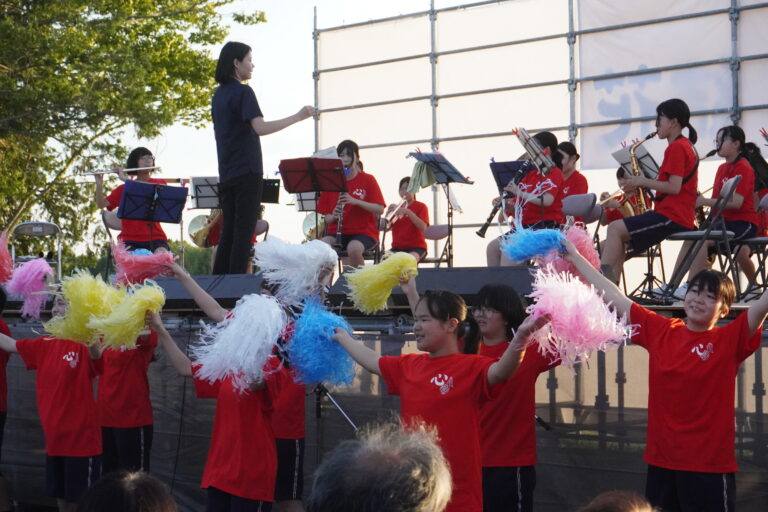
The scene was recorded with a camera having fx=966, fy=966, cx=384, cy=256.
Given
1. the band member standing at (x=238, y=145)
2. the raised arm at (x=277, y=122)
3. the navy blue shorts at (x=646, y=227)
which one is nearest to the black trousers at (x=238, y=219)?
the band member standing at (x=238, y=145)

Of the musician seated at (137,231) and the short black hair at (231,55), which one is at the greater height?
the short black hair at (231,55)

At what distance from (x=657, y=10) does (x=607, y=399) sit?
7048 mm

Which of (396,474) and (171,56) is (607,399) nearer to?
(396,474)

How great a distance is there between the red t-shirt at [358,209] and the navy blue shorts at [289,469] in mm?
2701

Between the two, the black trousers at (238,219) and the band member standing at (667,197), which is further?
the black trousers at (238,219)

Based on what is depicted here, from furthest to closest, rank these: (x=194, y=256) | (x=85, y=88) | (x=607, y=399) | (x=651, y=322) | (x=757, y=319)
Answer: (x=194, y=256), (x=85, y=88), (x=607, y=399), (x=651, y=322), (x=757, y=319)

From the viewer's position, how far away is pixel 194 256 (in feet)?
91.5

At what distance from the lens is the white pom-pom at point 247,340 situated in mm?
3758

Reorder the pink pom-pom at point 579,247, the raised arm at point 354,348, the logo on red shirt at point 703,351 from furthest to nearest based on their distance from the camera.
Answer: the pink pom-pom at point 579,247 < the logo on red shirt at point 703,351 < the raised arm at point 354,348

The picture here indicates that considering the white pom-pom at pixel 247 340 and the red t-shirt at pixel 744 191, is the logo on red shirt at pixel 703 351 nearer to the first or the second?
the white pom-pom at pixel 247 340

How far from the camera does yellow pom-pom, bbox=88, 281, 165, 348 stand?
13.7 feet

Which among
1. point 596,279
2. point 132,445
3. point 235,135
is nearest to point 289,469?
point 132,445

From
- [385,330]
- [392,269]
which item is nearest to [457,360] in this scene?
[392,269]

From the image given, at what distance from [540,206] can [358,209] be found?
1580mm
